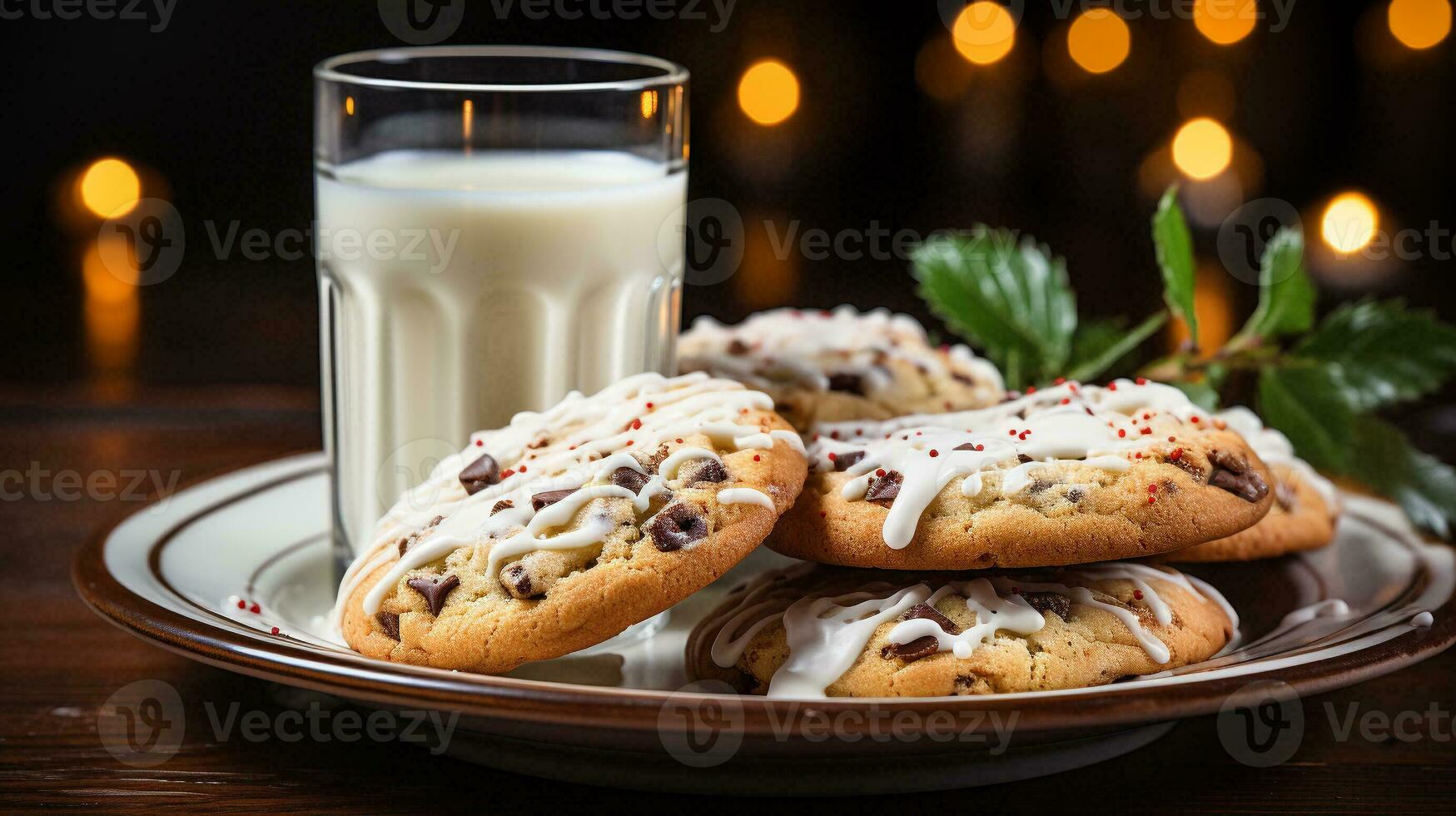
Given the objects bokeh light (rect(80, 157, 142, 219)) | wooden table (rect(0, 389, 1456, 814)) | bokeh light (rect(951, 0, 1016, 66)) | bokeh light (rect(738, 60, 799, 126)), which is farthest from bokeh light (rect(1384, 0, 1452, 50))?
bokeh light (rect(80, 157, 142, 219))

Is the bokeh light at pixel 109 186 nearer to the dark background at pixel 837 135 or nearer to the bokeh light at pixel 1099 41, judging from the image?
the dark background at pixel 837 135

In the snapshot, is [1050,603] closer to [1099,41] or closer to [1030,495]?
[1030,495]

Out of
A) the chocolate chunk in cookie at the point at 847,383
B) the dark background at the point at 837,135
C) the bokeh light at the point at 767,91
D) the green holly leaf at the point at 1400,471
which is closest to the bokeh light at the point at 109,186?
the dark background at the point at 837,135

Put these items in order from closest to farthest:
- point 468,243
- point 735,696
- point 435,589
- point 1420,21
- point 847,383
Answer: point 735,696
point 435,589
point 468,243
point 847,383
point 1420,21

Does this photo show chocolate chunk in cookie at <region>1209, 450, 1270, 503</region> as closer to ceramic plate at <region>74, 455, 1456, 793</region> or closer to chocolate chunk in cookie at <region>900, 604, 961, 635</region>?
ceramic plate at <region>74, 455, 1456, 793</region>

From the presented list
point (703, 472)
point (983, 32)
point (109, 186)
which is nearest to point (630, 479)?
point (703, 472)

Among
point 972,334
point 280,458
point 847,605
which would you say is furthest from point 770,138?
point 847,605

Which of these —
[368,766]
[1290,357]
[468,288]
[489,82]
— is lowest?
[368,766]

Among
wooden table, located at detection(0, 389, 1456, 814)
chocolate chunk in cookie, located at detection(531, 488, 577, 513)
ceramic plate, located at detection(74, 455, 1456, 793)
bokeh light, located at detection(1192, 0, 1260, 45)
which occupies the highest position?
→ bokeh light, located at detection(1192, 0, 1260, 45)
